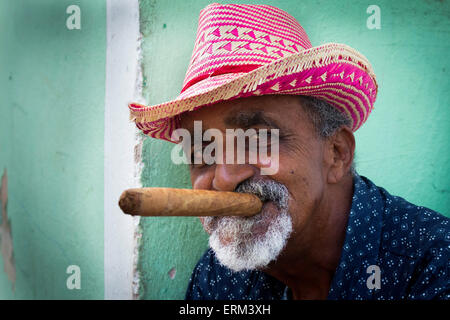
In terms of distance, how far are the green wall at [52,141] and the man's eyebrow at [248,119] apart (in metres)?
1.02

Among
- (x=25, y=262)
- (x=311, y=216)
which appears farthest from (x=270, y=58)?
(x=25, y=262)

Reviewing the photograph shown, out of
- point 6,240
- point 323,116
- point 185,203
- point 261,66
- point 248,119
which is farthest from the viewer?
point 6,240

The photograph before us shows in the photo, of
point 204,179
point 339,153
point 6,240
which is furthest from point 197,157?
point 6,240

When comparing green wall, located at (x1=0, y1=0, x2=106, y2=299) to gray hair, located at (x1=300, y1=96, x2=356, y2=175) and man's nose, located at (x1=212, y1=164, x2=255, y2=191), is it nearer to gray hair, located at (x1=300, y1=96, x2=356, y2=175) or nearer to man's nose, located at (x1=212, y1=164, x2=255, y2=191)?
man's nose, located at (x1=212, y1=164, x2=255, y2=191)

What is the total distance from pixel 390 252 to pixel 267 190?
62cm

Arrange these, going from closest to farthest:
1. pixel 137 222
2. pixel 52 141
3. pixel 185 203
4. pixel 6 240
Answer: pixel 185 203 → pixel 137 222 → pixel 52 141 → pixel 6 240

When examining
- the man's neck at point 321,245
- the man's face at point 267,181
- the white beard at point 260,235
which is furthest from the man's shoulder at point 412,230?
the white beard at point 260,235

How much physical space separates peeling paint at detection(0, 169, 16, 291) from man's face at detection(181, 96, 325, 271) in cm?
219

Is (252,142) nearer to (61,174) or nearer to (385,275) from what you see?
(385,275)

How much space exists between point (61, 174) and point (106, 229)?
1.87 feet

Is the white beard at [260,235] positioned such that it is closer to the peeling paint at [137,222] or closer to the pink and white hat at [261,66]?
the pink and white hat at [261,66]

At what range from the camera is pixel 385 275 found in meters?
1.75

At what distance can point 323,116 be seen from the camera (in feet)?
6.09

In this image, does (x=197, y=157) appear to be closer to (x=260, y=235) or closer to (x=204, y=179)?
(x=204, y=179)
